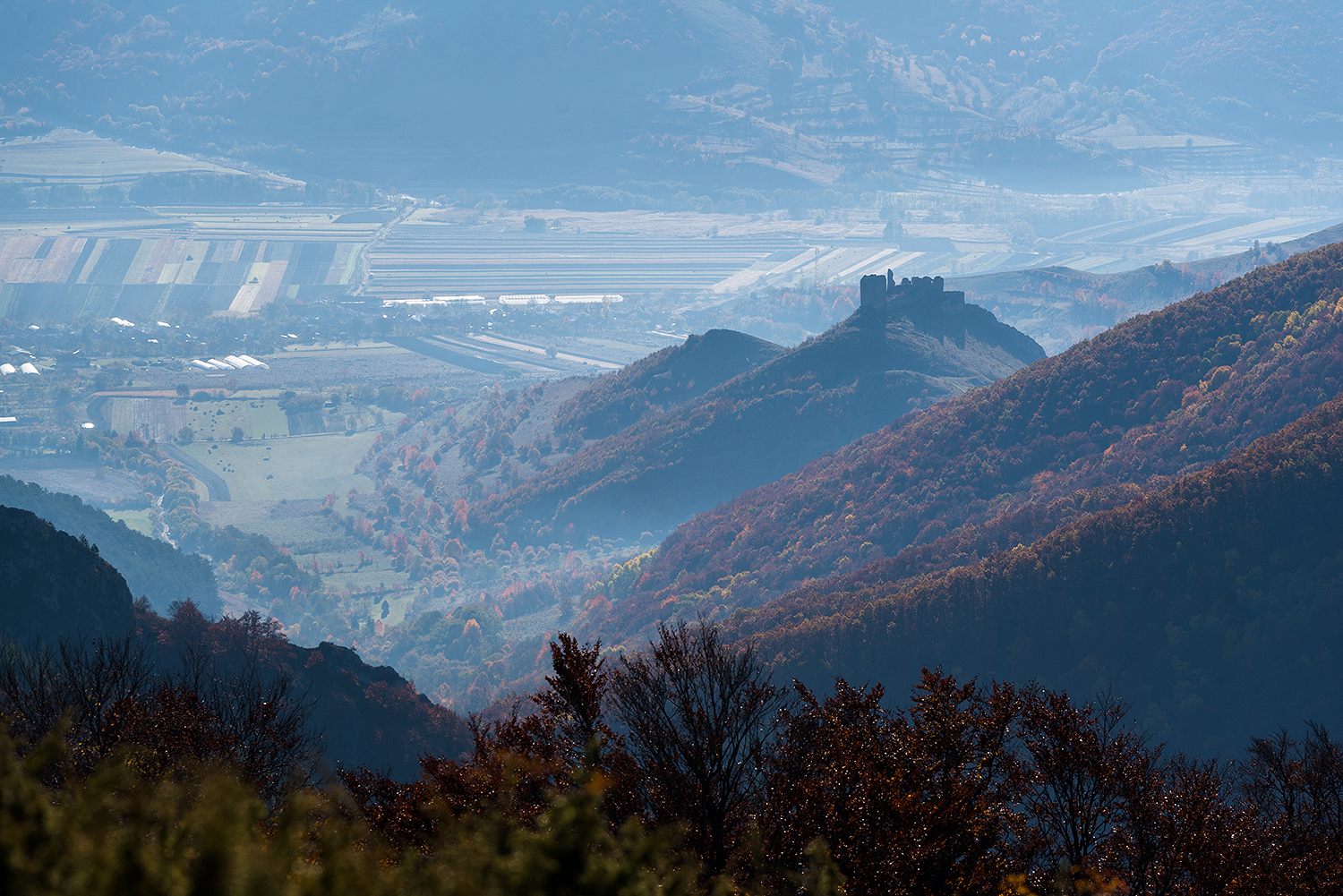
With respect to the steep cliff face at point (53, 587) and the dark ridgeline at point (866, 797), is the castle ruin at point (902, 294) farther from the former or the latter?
the dark ridgeline at point (866, 797)

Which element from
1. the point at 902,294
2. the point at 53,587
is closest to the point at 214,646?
the point at 53,587

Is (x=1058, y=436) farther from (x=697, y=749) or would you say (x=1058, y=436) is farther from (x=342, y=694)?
(x=697, y=749)

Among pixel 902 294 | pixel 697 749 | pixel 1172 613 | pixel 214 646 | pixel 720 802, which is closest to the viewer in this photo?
pixel 697 749

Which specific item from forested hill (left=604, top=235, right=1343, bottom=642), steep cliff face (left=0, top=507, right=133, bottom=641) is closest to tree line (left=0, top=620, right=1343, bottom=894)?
steep cliff face (left=0, top=507, right=133, bottom=641)

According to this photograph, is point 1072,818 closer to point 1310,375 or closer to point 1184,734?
point 1184,734

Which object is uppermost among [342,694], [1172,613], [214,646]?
[1172,613]

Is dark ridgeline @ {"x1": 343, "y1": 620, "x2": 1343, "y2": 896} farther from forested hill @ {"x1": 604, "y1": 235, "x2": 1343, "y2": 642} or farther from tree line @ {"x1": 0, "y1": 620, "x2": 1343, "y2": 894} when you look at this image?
forested hill @ {"x1": 604, "y1": 235, "x2": 1343, "y2": 642}

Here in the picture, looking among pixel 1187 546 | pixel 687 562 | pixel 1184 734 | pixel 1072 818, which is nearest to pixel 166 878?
pixel 1072 818
